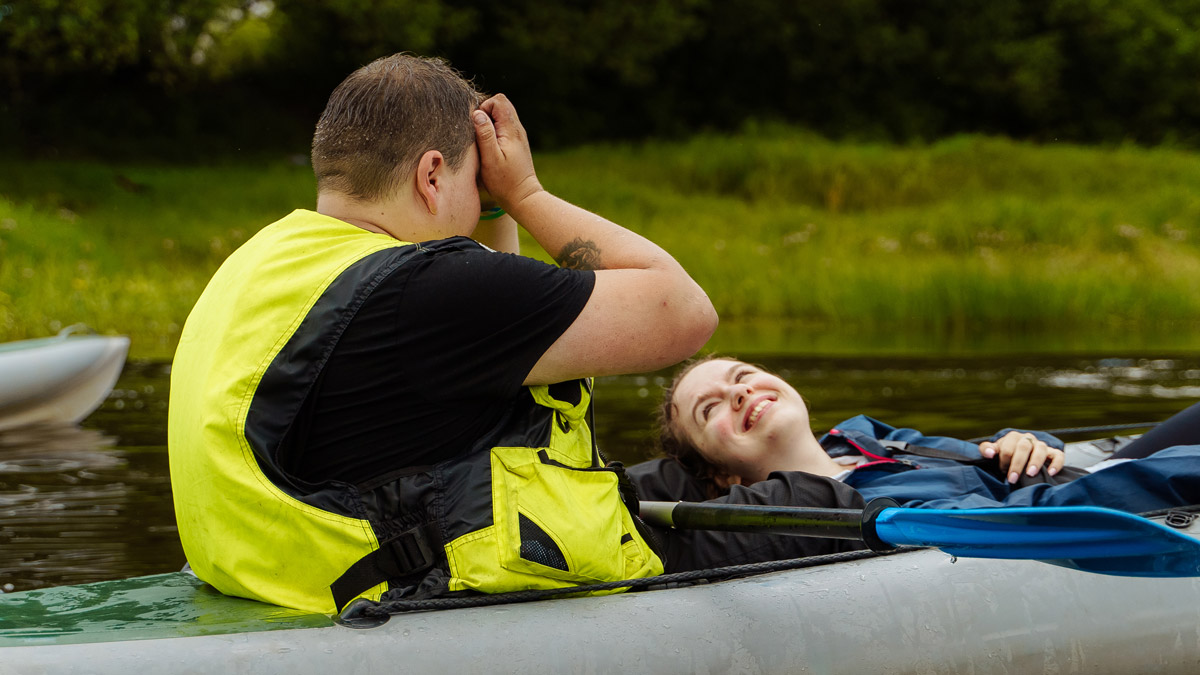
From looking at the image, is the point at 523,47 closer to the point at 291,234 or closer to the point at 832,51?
the point at 832,51

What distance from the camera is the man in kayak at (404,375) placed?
191 cm

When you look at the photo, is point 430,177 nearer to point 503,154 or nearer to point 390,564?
point 503,154

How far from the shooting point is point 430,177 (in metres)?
2.06

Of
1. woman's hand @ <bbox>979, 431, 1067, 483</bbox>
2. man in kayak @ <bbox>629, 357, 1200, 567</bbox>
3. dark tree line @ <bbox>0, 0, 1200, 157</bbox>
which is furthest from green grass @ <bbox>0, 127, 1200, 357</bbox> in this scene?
woman's hand @ <bbox>979, 431, 1067, 483</bbox>

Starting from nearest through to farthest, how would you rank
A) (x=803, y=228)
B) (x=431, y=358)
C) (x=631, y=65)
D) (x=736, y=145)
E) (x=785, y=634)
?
(x=431, y=358), (x=785, y=634), (x=803, y=228), (x=736, y=145), (x=631, y=65)

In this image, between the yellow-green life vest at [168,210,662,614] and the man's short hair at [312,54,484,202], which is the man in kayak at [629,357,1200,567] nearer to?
the yellow-green life vest at [168,210,662,614]

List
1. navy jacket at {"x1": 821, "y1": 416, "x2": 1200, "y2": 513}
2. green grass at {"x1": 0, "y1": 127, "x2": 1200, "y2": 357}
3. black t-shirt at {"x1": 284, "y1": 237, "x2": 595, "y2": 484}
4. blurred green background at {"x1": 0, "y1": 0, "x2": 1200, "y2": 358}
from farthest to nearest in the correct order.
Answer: blurred green background at {"x1": 0, "y1": 0, "x2": 1200, "y2": 358} < green grass at {"x1": 0, "y1": 127, "x2": 1200, "y2": 357} < navy jacket at {"x1": 821, "y1": 416, "x2": 1200, "y2": 513} < black t-shirt at {"x1": 284, "y1": 237, "x2": 595, "y2": 484}

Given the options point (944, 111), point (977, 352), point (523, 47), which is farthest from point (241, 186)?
point (944, 111)

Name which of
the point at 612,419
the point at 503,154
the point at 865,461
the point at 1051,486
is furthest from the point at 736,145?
the point at 503,154

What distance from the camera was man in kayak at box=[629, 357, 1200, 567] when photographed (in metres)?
2.83

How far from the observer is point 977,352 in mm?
10258

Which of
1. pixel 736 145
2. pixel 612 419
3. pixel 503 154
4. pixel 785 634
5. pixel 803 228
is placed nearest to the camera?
pixel 503 154

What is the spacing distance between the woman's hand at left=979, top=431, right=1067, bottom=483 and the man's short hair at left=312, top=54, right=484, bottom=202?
1.78 metres

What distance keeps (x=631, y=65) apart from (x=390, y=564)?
64.0 ft
